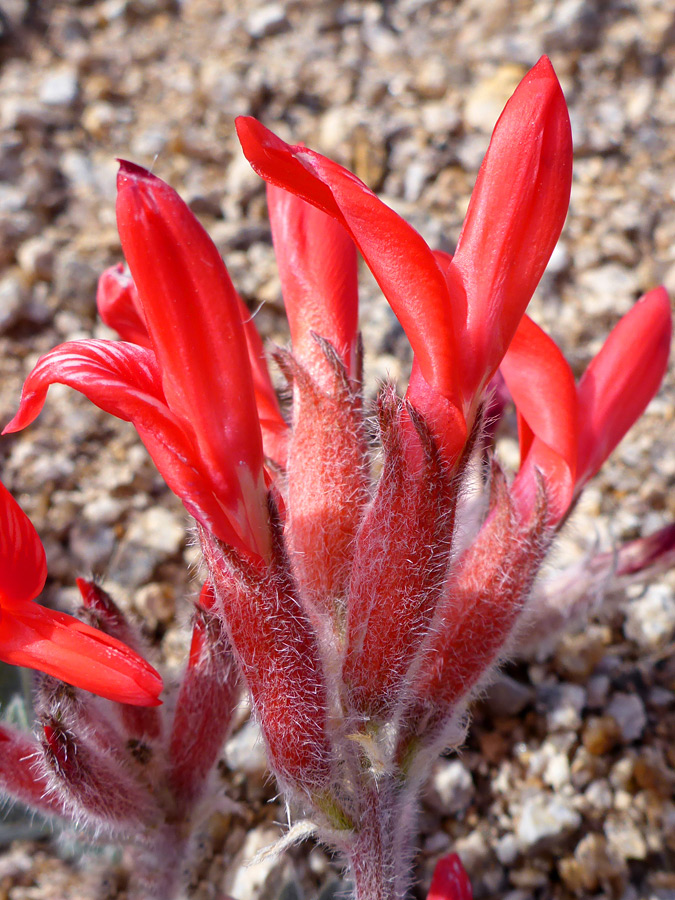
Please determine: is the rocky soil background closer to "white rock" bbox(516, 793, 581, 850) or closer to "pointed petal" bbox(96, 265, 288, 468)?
"white rock" bbox(516, 793, 581, 850)

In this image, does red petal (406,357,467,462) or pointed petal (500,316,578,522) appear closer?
red petal (406,357,467,462)

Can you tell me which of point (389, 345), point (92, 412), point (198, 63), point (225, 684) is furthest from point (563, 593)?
point (198, 63)

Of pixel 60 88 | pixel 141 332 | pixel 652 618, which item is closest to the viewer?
pixel 141 332

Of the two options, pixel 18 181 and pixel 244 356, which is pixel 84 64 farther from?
pixel 244 356

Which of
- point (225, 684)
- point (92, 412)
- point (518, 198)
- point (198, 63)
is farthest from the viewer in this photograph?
point (198, 63)

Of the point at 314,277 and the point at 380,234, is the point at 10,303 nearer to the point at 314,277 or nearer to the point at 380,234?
the point at 314,277

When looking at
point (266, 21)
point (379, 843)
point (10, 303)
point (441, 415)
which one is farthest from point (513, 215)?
point (266, 21)

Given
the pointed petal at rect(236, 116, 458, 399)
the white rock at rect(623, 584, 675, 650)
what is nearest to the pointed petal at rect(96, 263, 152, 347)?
the pointed petal at rect(236, 116, 458, 399)

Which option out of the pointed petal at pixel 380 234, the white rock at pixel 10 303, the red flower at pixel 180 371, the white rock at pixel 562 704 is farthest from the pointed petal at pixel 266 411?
the white rock at pixel 10 303
